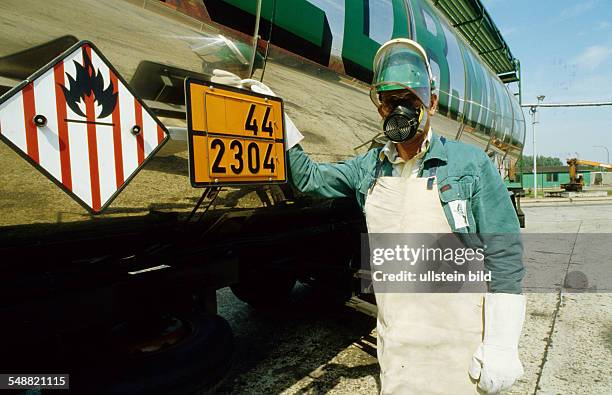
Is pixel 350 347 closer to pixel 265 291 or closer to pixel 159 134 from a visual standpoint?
pixel 265 291

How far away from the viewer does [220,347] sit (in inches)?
71.5

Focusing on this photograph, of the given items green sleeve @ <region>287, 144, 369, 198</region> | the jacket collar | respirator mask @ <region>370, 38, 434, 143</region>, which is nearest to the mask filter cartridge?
respirator mask @ <region>370, 38, 434, 143</region>

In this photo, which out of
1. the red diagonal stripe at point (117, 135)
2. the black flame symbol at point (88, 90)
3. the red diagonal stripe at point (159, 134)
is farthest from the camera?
the red diagonal stripe at point (159, 134)

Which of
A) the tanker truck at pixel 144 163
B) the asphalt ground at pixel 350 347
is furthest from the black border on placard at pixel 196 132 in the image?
the asphalt ground at pixel 350 347

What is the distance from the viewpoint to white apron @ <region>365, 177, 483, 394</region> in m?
1.62

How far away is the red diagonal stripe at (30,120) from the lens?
1.10 meters

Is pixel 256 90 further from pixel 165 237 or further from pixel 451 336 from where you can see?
pixel 451 336

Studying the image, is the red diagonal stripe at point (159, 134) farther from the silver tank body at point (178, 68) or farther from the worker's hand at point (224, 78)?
the worker's hand at point (224, 78)

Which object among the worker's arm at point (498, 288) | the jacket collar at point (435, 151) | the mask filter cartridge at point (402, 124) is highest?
the mask filter cartridge at point (402, 124)

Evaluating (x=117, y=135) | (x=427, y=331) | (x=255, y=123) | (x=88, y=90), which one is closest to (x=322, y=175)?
(x=255, y=123)

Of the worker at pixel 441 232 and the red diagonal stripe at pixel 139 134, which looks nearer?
the red diagonal stripe at pixel 139 134

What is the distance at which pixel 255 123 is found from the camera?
1648 mm

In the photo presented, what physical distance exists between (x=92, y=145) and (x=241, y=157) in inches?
21.3

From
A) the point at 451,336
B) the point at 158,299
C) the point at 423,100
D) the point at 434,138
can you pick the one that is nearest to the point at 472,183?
the point at 434,138
